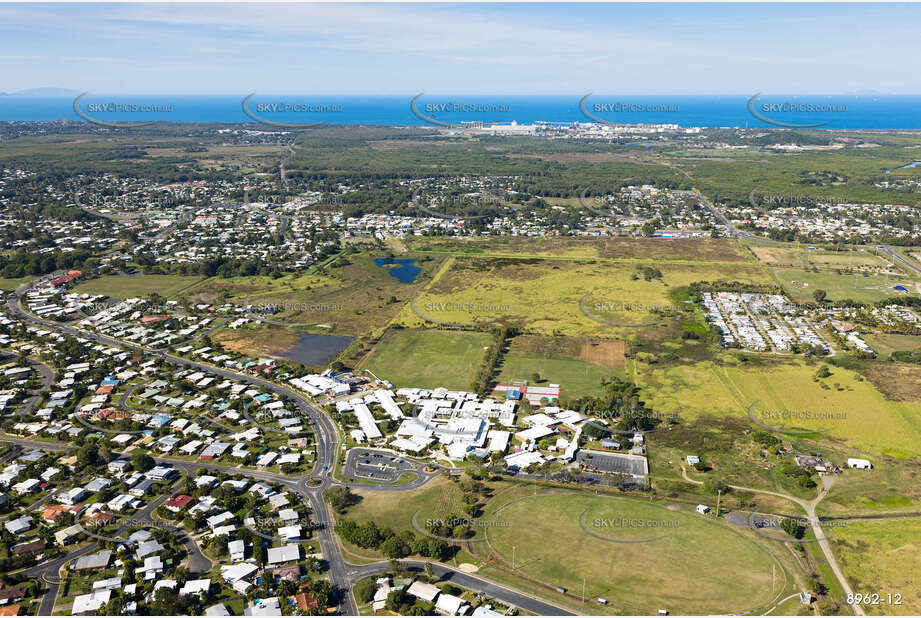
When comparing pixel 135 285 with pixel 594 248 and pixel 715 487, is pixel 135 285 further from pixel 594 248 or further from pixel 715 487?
pixel 715 487

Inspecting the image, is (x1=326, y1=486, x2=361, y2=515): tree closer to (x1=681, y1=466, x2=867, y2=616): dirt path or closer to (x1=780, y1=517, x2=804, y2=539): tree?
(x1=681, y1=466, x2=867, y2=616): dirt path

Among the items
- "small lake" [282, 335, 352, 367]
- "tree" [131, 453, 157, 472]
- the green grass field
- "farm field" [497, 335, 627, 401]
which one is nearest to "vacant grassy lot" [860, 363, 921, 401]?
"farm field" [497, 335, 627, 401]

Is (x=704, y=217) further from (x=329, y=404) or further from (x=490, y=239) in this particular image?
(x=329, y=404)

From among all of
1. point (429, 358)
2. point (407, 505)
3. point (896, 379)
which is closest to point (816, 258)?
point (896, 379)

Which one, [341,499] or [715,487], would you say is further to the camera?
[715,487]

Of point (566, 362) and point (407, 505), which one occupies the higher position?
point (566, 362)

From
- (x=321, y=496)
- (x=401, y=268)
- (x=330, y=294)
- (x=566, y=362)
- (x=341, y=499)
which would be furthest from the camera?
(x=401, y=268)

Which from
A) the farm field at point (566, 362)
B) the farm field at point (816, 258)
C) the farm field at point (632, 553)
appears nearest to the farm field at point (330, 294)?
the farm field at point (566, 362)
